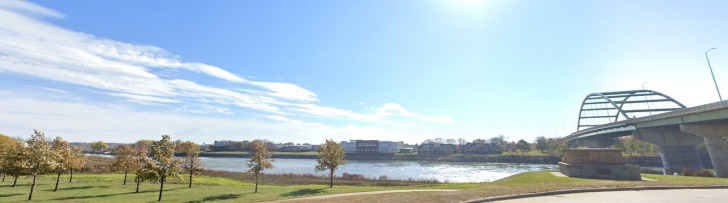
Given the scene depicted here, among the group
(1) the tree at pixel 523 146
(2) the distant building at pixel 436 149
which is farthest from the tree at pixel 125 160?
(1) the tree at pixel 523 146

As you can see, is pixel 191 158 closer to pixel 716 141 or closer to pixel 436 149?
pixel 716 141

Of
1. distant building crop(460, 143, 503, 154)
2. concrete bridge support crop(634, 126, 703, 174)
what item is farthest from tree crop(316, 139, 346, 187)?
distant building crop(460, 143, 503, 154)

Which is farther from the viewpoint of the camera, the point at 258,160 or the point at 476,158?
the point at 476,158

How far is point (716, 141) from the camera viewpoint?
149 feet

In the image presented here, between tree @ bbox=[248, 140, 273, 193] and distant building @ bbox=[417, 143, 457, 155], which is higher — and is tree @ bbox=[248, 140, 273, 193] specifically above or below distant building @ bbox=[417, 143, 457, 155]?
below

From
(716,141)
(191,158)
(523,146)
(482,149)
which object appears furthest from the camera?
(523,146)

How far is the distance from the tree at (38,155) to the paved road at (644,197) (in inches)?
1369

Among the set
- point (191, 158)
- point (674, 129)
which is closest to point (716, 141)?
point (674, 129)

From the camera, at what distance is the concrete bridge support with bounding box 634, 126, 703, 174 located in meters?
64.9

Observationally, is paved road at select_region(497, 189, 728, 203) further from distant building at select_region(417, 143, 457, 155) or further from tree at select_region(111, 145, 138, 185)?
distant building at select_region(417, 143, 457, 155)

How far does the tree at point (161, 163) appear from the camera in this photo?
2616cm

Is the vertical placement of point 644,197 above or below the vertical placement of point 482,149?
below

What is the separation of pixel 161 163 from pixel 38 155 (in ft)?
33.6

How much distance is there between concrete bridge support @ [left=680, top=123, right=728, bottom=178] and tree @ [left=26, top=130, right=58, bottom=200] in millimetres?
73184
